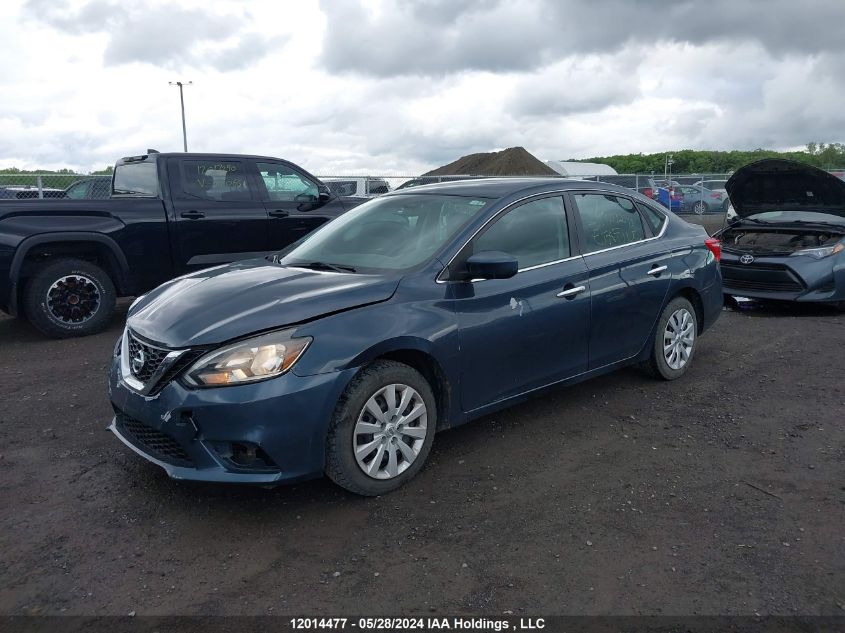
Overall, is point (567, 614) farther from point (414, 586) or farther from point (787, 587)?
point (787, 587)

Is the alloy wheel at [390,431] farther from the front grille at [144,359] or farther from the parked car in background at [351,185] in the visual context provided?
the parked car in background at [351,185]

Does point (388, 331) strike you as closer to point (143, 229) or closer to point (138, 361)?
point (138, 361)

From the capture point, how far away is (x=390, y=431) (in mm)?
3668

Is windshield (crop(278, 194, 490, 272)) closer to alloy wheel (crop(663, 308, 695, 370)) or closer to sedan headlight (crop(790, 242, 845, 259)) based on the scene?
alloy wheel (crop(663, 308, 695, 370))

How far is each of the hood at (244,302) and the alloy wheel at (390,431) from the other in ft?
1.68

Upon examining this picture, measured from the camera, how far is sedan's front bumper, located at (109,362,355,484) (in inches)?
128

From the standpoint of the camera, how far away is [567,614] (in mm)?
2750

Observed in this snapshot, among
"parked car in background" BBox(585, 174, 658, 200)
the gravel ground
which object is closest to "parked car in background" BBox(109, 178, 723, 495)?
the gravel ground

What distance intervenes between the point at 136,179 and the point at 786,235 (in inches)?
304

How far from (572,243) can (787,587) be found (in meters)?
2.49

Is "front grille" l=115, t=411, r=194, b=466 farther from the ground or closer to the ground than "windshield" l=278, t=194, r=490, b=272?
closer to the ground

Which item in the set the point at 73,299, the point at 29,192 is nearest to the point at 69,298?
the point at 73,299

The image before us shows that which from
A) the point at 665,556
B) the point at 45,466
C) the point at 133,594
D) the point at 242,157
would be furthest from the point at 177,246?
the point at 665,556

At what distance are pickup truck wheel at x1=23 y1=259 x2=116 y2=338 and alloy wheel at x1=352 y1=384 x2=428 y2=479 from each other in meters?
4.94
